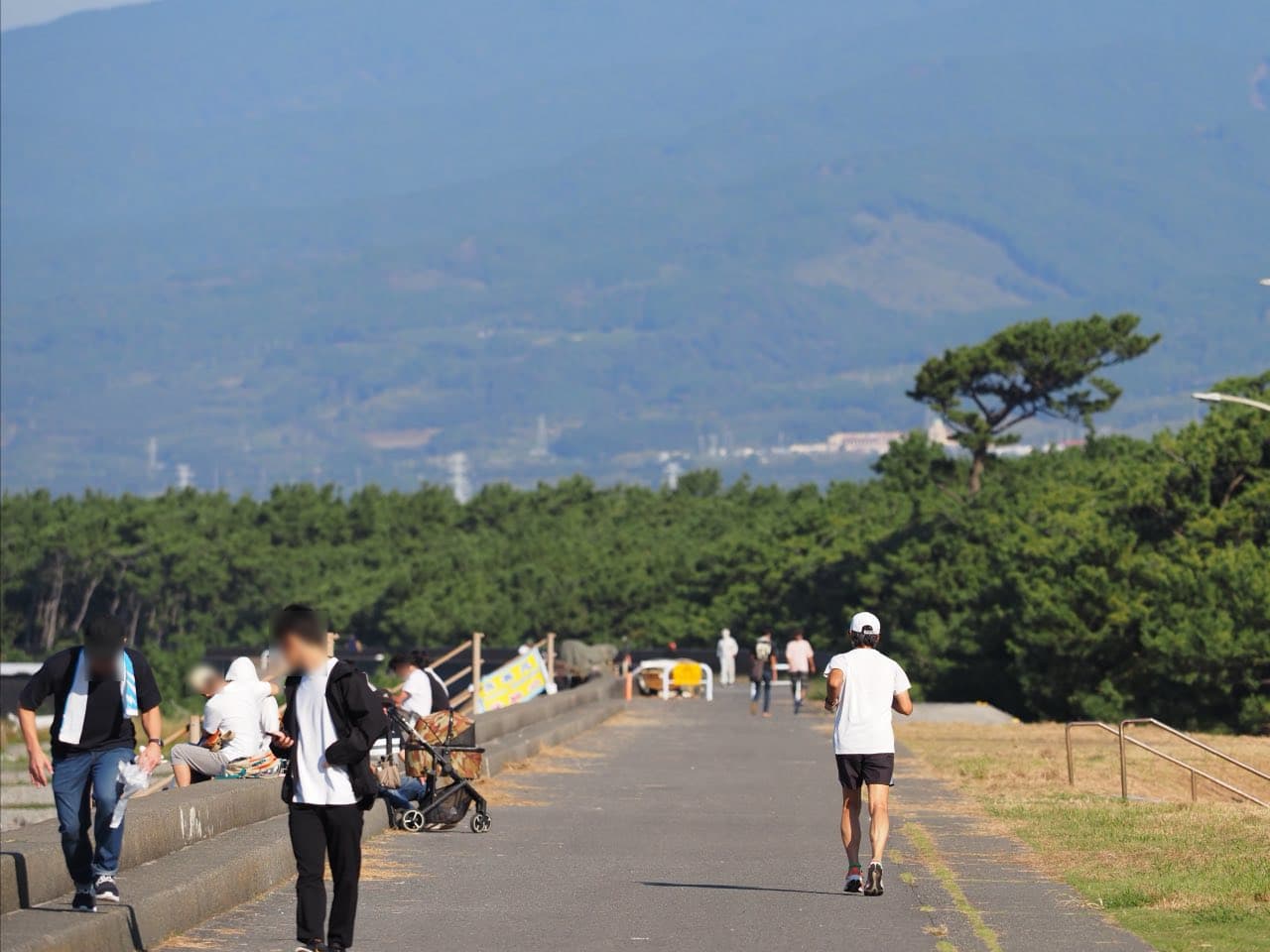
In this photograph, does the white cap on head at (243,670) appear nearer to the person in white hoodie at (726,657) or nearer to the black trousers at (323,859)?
the black trousers at (323,859)

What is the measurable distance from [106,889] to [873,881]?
490 cm

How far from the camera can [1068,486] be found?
59.2 metres

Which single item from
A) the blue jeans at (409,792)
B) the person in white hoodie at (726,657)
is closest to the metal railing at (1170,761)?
the blue jeans at (409,792)

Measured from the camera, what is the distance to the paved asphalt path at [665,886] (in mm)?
11680

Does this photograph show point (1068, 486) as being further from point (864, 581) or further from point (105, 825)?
point (105, 825)

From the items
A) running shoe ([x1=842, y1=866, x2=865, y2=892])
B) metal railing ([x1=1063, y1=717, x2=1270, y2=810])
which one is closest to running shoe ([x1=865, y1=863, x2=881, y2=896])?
running shoe ([x1=842, y1=866, x2=865, y2=892])

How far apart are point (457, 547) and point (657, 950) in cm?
9058

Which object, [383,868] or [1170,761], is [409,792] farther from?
[1170,761]

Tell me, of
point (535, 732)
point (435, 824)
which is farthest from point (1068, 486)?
point (435, 824)

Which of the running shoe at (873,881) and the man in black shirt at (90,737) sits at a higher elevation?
the man in black shirt at (90,737)

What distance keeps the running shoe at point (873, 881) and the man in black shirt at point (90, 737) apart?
4.75 m

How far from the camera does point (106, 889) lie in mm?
10664

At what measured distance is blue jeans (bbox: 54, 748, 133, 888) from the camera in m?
10.6

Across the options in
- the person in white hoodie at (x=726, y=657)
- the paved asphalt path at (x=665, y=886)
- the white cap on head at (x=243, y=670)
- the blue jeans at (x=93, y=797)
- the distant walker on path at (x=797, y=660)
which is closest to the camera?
the blue jeans at (x=93, y=797)
